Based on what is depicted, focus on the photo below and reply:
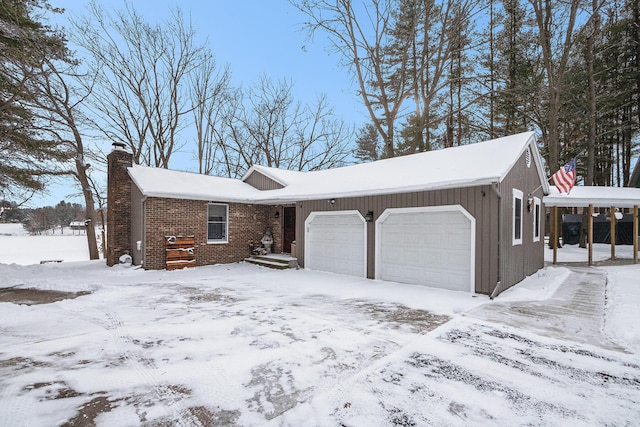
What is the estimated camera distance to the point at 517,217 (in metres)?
7.52

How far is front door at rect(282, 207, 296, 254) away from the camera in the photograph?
40.4 feet

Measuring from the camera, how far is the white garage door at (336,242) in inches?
342

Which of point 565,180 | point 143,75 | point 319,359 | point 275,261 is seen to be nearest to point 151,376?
point 319,359

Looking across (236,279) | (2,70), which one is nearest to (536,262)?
(236,279)

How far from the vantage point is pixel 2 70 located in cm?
754

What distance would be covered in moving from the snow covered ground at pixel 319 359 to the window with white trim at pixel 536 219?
292 cm

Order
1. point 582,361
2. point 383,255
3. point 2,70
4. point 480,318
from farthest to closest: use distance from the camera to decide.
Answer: point 383,255
point 2,70
point 480,318
point 582,361

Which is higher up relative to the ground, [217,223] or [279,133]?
[279,133]

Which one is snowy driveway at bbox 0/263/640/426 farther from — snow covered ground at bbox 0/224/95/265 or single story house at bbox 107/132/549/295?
snow covered ground at bbox 0/224/95/265

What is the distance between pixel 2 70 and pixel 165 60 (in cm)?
1184

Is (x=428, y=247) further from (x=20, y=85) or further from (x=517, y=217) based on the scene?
(x=20, y=85)

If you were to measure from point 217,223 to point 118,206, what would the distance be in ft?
Result: 11.0

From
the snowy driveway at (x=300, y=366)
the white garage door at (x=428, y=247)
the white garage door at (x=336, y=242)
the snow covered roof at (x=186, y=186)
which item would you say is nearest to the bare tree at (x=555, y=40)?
the white garage door at (x=428, y=247)

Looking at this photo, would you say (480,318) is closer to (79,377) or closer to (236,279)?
(79,377)
